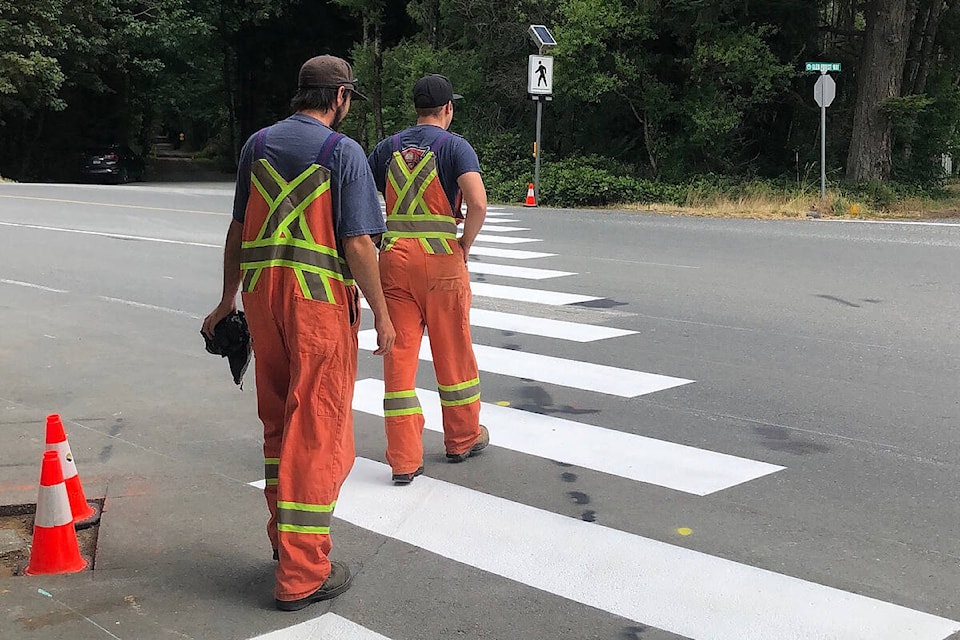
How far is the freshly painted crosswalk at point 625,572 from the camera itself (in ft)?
12.1

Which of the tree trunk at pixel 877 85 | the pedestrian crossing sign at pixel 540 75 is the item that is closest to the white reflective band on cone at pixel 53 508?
the pedestrian crossing sign at pixel 540 75

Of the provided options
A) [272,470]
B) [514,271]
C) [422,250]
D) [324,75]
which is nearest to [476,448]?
[422,250]

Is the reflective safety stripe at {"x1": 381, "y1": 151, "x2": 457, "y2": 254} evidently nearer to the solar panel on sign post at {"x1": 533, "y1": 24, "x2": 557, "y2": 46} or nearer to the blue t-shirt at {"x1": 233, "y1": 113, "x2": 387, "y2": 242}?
the blue t-shirt at {"x1": 233, "y1": 113, "x2": 387, "y2": 242}

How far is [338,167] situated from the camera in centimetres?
385

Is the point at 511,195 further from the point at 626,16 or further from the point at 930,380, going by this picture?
the point at 930,380

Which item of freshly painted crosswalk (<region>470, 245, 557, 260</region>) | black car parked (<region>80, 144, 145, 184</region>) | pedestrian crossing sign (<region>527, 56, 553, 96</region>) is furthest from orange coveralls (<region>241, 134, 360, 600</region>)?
black car parked (<region>80, 144, 145, 184</region>)

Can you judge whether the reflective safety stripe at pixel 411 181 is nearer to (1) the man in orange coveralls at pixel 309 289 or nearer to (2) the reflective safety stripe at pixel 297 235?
(1) the man in orange coveralls at pixel 309 289

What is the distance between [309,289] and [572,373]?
4.00m

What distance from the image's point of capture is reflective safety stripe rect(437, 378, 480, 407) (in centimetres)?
556

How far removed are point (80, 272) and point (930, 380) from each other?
397 inches

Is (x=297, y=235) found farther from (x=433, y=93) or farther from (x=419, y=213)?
(x=433, y=93)

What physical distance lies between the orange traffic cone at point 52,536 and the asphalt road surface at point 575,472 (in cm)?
12

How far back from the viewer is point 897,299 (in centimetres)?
1000

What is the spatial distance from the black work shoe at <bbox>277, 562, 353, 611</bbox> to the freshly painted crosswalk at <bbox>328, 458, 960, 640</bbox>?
484 mm
